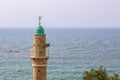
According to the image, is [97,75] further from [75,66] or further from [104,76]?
[75,66]

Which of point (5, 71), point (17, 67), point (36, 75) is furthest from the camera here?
point (17, 67)

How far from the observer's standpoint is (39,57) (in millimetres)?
23922

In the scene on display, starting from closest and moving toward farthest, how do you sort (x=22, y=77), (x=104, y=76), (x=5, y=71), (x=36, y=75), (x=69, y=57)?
(x=36, y=75)
(x=104, y=76)
(x=22, y=77)
(x=5, y=71)
(x=69, y=57)

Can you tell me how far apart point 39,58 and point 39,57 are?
0.06 metres

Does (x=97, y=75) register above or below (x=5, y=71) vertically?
above

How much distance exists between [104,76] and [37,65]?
22.6 feet

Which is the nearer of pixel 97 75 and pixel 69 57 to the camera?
pixel 97 75

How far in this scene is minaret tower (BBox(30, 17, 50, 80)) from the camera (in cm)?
2386

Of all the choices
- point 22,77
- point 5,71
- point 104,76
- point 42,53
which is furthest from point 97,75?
point 5,71

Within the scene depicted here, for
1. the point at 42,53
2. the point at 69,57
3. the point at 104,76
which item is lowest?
the point at 69,57

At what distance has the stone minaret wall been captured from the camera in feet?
78.2

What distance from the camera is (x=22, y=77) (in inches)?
2776

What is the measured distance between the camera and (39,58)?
23.9 meters

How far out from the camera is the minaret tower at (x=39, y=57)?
23.9 meters
